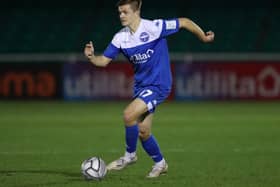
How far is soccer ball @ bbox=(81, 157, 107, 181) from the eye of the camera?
27.3ft

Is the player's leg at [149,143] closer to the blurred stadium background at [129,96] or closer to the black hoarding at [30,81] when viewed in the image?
the blurred stadium background at [129,96]

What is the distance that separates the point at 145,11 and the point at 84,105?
8.44 meters

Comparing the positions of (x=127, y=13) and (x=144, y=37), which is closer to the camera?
(x=127, y=13)

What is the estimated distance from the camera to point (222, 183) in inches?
317

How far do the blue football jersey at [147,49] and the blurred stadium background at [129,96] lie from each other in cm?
115

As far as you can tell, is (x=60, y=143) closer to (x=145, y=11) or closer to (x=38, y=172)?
(x=38, y=172)

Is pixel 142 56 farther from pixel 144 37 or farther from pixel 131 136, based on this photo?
pixel 131 136

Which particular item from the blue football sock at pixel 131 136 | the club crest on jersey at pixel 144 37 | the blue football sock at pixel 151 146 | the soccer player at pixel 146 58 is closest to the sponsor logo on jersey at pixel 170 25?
the soccer player at pixel 146 58

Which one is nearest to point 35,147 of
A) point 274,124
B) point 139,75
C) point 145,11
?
point 139,75

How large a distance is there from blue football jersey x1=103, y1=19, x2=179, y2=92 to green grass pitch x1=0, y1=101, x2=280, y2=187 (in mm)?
1134

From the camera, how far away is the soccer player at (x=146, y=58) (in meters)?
8.56

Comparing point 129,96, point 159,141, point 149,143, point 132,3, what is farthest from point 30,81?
point 132,3

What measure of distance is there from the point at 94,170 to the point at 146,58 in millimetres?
1401

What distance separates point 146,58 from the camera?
8656 mm
